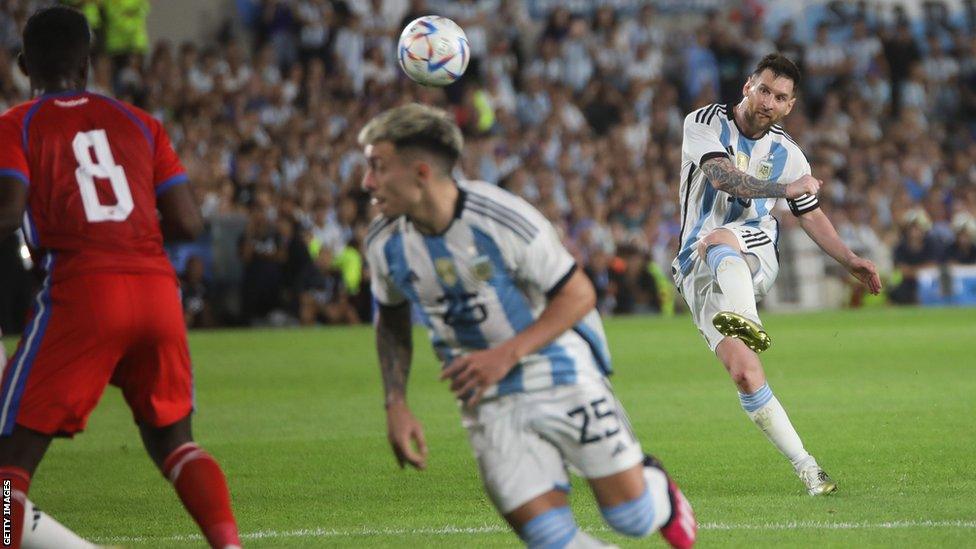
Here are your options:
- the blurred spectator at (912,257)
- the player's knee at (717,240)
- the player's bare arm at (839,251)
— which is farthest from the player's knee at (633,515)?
the blurred spectator at (912,257)

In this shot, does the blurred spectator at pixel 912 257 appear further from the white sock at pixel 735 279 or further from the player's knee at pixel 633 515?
the player's knee at pixel 633 515

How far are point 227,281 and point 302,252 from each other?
1.31 meters

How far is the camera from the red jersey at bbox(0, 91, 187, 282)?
17.4ft

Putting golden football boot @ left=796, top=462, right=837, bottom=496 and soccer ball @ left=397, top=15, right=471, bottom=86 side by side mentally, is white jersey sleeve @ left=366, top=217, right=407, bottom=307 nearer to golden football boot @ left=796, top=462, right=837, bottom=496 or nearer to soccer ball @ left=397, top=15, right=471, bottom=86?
golden football boot @ left=796, top=462, right=837, bottom=496

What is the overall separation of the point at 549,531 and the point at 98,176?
82.4 inches

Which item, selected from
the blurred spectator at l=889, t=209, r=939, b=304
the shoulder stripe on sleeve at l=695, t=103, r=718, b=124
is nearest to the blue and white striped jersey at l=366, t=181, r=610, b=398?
the shoulder stripe on sleeve at l=695, t=103, r=718, b=124

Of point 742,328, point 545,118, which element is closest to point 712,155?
point 742,328

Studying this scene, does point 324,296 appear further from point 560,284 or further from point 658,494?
point 560,284

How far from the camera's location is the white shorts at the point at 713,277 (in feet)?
27.5

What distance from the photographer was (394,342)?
5.31 metres

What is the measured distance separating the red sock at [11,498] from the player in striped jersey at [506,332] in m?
1.33

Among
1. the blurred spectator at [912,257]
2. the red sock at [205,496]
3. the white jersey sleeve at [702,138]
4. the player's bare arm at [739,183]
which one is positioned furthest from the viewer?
the blurred spectator at [912,257]

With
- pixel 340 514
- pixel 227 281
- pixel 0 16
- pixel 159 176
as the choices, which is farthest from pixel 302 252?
pixel 159 176

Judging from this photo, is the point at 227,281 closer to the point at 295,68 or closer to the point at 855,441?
the point at 295,68
